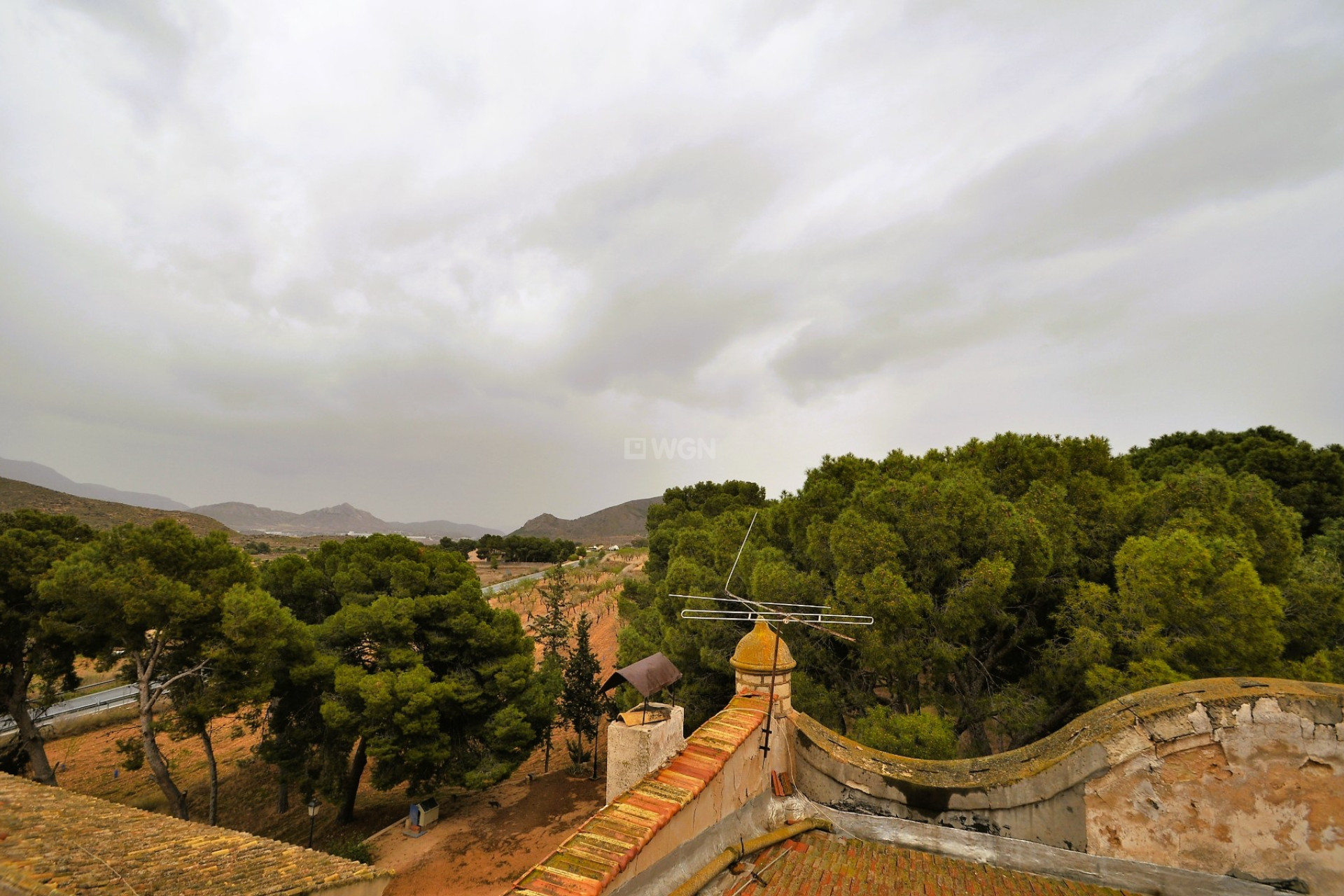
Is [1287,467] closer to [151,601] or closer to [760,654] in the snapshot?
[760,654]

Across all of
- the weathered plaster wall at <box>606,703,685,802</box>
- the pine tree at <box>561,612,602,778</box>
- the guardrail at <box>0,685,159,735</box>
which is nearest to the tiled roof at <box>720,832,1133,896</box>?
the weathered plaster wall at <box>606,703,685,802</box>

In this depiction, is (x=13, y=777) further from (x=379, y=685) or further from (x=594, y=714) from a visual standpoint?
(x=594, y=714)

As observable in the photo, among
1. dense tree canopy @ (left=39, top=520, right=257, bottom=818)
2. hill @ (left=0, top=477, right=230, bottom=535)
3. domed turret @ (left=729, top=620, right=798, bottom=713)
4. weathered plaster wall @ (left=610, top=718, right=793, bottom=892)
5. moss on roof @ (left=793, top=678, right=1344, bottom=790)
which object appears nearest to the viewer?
weathered plaster wall @ (left=610, top=718, right=793, bottom=892)

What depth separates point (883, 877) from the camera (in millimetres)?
4816

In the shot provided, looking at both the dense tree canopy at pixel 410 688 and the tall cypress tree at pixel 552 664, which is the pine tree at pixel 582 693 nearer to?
the tall cypress tree at pixel 552 664

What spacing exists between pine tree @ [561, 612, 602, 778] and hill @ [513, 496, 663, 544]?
4593 inches

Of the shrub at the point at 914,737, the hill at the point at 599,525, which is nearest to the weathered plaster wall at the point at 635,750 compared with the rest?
the shrub at the point at 914,737

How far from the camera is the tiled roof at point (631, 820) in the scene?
3404 millimetres

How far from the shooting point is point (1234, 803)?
4.26m

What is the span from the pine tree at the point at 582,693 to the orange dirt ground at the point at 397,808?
1.50 m

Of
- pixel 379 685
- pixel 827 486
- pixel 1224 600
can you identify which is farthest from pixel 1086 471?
pixel 379 685

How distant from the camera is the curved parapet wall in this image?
405 centimetres

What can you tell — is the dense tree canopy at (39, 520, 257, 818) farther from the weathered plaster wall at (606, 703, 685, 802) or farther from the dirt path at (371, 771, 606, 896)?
the weathered plaster wall at (606, 703, 685, 802)

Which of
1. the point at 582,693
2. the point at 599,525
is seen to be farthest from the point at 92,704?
the point at 599,525
